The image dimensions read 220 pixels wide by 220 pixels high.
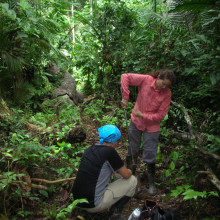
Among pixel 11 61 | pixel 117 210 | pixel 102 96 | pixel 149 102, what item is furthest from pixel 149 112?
pixel 102 96

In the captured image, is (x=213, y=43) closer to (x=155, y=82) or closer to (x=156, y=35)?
(x=155, y=82)

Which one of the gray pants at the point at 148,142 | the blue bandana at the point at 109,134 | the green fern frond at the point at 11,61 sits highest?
the green fern frond at the point at 11,61

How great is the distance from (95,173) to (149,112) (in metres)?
1.38

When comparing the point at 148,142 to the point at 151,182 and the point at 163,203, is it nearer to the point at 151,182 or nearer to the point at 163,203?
the point at 151,182

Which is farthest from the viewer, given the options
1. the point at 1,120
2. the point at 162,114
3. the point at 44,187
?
the point at 1,120

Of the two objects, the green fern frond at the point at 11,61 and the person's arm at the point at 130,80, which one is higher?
the green fern frond at the point at 11,61

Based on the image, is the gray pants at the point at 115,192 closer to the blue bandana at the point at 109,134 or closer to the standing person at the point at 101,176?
the standing person at the point at 101,176

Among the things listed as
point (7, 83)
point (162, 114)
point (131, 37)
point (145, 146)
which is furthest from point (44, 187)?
point (131, 37)

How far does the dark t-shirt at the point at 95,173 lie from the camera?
255 centimetres

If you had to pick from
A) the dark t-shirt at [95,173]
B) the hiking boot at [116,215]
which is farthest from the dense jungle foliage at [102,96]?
the hiking boot at [116,215]

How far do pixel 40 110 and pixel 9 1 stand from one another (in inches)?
101

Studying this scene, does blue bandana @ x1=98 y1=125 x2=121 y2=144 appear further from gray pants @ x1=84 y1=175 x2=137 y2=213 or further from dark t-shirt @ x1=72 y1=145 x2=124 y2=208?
gray pants @ x1=84 y1=175 x2=137 y2=213

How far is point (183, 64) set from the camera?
15.5 ft

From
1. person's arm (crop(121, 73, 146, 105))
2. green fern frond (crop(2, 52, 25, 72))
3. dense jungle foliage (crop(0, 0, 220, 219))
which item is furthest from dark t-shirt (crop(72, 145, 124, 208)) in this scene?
green fern frond (crop(2, 52, 25, 72))
